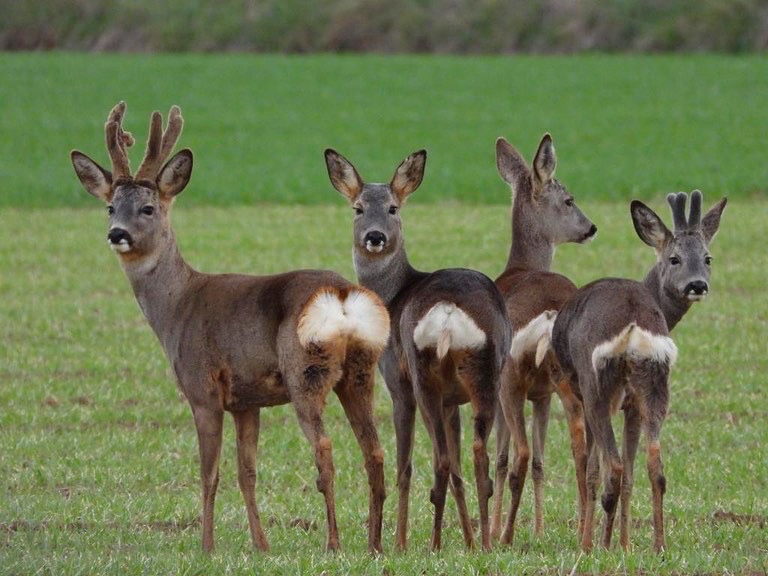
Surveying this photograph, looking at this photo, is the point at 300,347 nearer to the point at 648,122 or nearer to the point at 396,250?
the point at 396,250

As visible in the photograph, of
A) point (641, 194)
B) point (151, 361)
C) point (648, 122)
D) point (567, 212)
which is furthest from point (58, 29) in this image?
point (567, 212)

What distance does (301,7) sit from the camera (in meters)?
56.0

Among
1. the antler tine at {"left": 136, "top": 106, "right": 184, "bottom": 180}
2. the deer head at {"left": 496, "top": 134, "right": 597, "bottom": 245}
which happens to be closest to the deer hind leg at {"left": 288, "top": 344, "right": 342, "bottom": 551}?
the antler tine at {"left": 136, "top": 106, "right": 184, "bottom": 180}

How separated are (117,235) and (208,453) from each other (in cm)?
131

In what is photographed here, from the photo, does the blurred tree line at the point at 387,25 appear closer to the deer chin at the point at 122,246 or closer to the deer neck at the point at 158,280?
the deer neck at the point at 158,280

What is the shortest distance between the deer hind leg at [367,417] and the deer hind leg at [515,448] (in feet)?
3.10

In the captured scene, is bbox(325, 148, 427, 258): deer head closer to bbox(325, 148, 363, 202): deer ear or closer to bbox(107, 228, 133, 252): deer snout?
bbox(325, 148, 363, 202): deer ear

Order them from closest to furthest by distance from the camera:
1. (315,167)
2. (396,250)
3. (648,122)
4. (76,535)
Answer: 1. (76,535)
2. (396,250)
3. (315,167)
4. (648,122)

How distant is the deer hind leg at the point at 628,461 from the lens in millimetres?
7668

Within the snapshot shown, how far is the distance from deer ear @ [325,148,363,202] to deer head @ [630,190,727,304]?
5.27 feet

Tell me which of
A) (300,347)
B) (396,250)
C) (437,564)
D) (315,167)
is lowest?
(437,564)

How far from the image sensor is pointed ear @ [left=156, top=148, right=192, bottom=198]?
8484mm

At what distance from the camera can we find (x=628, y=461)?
7801mm

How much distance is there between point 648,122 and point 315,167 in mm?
9625
